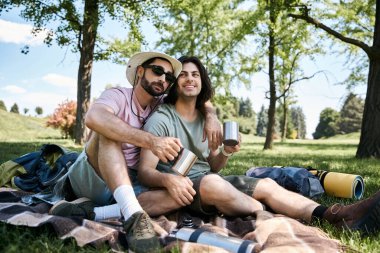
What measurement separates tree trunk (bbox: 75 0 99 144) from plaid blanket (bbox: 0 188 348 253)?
1057cm

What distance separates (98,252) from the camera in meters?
2.35

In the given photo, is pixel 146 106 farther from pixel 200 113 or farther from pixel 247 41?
pixel 247 41

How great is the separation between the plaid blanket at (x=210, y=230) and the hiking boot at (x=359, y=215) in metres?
0.27

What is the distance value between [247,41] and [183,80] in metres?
17.7

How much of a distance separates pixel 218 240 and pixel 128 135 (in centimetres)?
105

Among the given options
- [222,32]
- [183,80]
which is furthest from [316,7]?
[183,80]

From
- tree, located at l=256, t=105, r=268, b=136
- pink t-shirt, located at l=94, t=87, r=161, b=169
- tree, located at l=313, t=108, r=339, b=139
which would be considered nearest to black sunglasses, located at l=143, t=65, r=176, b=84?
pink t-shirt, located at l=94, t=87, r=161, b=169

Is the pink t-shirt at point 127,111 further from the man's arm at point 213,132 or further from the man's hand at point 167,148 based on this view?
the man's hand at point 167,148

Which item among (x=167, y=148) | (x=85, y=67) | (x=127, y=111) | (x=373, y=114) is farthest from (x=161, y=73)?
(x=85, y=67)

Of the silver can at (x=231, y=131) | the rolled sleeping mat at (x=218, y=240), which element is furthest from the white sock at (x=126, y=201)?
the silver can at (x=231, y=131)

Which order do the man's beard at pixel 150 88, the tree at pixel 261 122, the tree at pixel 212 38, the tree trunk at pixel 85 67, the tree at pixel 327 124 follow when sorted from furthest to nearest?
the tree at pixel 261 122 → the tree at pixel 327 124 → the tree at pixel 212 38 → the tree trunk at pixel 85 67 → the man's beard at pixel 150 88

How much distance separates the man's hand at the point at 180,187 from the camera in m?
2.93

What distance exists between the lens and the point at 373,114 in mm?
10414

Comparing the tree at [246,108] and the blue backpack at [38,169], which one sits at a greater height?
the tree at [246,108]
